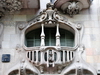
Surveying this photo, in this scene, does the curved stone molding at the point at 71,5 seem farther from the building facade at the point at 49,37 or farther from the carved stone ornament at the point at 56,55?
the carved stone ornament at the point at 56,55

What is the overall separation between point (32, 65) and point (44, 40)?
129 cm

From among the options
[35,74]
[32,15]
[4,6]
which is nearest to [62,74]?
[35,74]

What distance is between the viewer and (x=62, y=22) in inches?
503

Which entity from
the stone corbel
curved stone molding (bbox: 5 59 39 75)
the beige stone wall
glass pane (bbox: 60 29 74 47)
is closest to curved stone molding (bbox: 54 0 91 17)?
the beige stone wall

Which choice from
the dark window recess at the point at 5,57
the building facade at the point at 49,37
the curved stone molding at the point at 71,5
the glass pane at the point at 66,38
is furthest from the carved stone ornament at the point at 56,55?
the dark window recess at the point at 5,57

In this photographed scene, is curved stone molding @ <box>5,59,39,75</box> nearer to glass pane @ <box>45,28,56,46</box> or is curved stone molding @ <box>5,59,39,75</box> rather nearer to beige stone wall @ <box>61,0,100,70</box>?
glass pane @ <box>45,28,56,46</box>

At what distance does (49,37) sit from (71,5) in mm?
1712

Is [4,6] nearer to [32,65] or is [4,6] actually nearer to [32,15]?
[32,15]

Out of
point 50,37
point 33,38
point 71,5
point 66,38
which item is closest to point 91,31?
point 66,38

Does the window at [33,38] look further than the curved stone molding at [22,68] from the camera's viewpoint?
Yes

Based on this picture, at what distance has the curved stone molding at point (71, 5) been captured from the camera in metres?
12.9

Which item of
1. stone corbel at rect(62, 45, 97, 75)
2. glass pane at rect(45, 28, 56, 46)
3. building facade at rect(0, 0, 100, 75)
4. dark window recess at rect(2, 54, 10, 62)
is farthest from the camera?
glass pane at rect(45, 28, 56, 46)

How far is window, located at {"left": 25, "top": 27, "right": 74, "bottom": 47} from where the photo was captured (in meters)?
12.9

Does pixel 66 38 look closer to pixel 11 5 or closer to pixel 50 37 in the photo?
pixel 50 37
